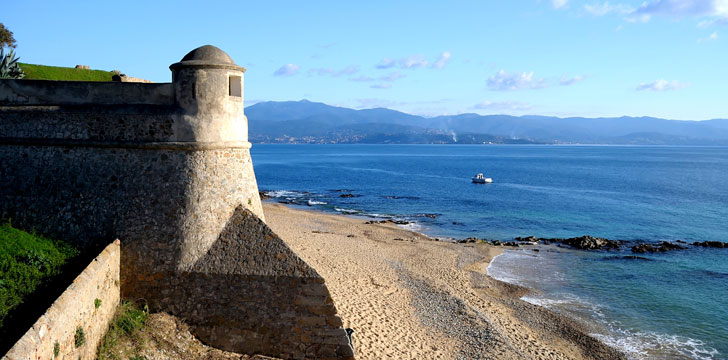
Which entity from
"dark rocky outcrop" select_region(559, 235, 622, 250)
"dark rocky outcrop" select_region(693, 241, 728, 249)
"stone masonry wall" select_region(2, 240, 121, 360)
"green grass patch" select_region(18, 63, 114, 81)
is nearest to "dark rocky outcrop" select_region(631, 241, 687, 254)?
"dark rocky outcrop" select_region(559, 235, 622, 250)

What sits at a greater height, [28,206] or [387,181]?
[28,206]

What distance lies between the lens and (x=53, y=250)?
11.6 meters

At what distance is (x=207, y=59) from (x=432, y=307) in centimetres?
1283

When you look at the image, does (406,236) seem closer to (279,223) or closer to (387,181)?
(279,223)

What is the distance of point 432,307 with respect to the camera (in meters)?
19.6

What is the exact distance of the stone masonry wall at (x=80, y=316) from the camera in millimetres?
7657

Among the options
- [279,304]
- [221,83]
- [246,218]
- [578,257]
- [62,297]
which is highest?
[221,83]

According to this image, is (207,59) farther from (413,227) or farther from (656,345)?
(413,227)

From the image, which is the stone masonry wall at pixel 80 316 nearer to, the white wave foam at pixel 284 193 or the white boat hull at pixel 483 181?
the white wave foam at pixel 284 193

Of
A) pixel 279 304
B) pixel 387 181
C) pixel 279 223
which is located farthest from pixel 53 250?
pixel 387 181

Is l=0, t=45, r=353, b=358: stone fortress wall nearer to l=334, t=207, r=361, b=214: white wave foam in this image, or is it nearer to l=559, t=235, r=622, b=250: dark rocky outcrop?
l=559, t=235, r=622, b=250: dark rocky outcrop

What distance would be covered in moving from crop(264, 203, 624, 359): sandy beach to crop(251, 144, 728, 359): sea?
149 centimetres

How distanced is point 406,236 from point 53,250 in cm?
2650

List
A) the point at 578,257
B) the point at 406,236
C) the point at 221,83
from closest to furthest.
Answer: the point at 221,83 < the point at 578,257 < the point at 406,236
